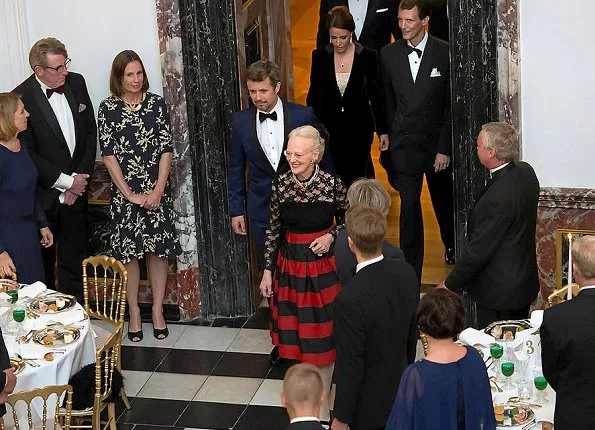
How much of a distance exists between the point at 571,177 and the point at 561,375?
2.86 meters

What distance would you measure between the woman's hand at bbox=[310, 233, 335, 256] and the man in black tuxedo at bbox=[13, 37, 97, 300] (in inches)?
79.7

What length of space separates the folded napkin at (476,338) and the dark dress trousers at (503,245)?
1.92ft

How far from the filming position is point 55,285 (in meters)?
7.96

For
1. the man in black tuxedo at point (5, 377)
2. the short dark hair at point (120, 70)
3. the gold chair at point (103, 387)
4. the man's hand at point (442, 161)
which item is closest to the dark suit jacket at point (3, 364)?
the man in black tuxedo at point (5, 377)

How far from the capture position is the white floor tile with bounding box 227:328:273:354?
24.3ft

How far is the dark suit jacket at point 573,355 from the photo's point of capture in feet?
13.9

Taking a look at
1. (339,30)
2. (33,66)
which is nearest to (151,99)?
(33,66)

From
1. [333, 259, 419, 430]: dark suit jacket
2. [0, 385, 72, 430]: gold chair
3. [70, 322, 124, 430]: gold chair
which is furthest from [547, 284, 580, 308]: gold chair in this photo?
[0, 385, 72, 430]: gold chair

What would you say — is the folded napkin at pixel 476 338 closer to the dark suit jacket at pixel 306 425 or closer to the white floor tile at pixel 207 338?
the dark suit jacket at pixel 306 425

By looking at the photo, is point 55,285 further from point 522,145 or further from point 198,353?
point 522,145

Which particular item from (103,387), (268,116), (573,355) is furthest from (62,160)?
(573,355)

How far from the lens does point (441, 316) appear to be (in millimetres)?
4141

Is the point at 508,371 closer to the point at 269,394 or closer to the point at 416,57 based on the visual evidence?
the point at 269,394

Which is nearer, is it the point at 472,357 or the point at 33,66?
the point at 472,357
